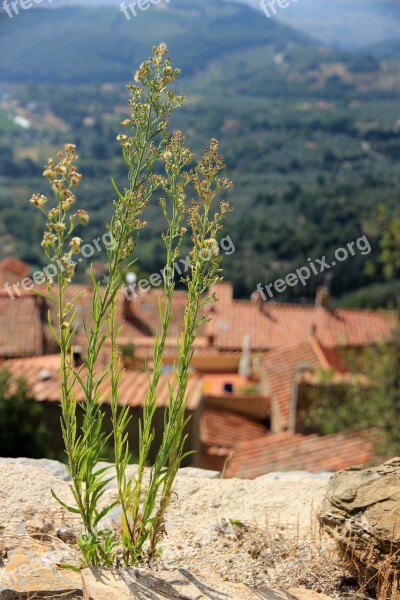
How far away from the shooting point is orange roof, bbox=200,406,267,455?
46.2ft

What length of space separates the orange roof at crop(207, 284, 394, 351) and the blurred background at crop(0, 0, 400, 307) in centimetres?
244

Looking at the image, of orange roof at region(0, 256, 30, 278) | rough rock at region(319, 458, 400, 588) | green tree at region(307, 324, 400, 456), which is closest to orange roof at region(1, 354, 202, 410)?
green tree at region(307, 324, 400, 456)

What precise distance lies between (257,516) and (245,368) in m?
17.3

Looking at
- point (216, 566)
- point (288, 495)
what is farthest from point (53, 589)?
point (288, 495)

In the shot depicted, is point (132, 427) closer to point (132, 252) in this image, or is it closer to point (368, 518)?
point (368, 518)

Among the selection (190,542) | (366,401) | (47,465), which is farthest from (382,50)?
(190,542)

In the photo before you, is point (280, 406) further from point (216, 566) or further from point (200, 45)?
point (200, 45)

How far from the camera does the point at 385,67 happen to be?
164 metres

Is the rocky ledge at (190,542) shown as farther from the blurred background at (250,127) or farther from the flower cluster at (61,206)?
the blurred background at (250,127)

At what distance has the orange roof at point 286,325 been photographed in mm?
26047

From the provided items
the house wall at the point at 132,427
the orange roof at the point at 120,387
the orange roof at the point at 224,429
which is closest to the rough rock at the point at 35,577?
the orange roof at the point at 120,387

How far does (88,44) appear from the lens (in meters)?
161

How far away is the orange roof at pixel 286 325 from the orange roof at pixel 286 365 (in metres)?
6.48

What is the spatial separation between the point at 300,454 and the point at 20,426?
454 centimetres
